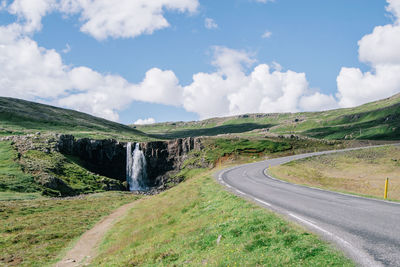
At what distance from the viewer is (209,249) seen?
1068cm

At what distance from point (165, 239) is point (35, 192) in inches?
1468

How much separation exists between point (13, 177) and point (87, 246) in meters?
33.1

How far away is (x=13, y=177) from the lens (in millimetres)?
45281

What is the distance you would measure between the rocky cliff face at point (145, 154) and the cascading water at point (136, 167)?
5.09 feet

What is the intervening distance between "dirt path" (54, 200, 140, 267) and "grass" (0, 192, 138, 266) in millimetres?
908

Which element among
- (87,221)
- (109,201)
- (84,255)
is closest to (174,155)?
→ (109,201)

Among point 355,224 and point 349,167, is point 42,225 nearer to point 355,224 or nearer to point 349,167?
point 355,224

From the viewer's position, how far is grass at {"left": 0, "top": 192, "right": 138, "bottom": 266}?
19.7 meters

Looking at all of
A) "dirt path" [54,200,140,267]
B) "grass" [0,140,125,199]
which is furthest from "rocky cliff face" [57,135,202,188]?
"dirt path" [54,200,140,267]

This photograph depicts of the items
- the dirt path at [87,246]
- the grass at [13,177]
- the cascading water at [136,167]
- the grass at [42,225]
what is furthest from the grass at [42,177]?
the cascading water at [136,167]

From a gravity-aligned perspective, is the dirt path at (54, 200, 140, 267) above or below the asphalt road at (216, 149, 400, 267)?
below

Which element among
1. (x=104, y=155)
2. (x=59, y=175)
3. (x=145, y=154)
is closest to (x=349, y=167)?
(x=59, y=175)

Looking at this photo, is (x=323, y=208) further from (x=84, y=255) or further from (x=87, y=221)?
(x=87, y=221)

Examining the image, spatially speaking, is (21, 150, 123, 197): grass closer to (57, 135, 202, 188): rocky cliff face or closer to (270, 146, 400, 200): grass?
(57, 135, 202, 188): rocky cliff face
